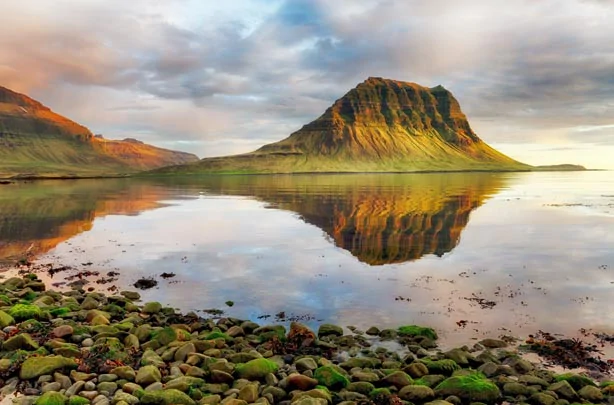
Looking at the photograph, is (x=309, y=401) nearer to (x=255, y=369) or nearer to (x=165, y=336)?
(x=255, y=369)

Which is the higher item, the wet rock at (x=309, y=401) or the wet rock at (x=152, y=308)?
the wet rock at (x=309, y=401)

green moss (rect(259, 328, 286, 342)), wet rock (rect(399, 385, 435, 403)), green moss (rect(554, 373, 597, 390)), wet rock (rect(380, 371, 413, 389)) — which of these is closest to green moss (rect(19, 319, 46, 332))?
green moss (rect(259, 328, 286, 342))

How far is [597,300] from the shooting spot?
872 inches

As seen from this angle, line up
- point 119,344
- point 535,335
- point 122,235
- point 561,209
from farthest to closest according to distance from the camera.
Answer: point 561,209, point 122,235, point 535,335, point 119,344

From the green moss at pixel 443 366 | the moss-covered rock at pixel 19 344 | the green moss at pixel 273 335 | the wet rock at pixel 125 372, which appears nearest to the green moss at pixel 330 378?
the green moss at pixel 443 366

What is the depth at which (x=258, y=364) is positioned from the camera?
44.8 ft

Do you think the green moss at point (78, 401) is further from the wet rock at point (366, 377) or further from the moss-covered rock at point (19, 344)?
the wet rock at point (366, 377)

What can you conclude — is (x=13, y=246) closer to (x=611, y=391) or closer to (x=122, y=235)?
(x=122, y=235)

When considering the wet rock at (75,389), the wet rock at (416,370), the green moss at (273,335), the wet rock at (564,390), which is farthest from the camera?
the green moss at (273,335)

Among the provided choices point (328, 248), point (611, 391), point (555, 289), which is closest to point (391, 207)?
point (328, 248)

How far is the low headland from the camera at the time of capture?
39.9 ft

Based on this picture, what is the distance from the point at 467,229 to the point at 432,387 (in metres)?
34.6

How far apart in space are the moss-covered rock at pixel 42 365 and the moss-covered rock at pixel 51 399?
5.84ft

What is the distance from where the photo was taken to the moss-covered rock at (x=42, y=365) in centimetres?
1276
